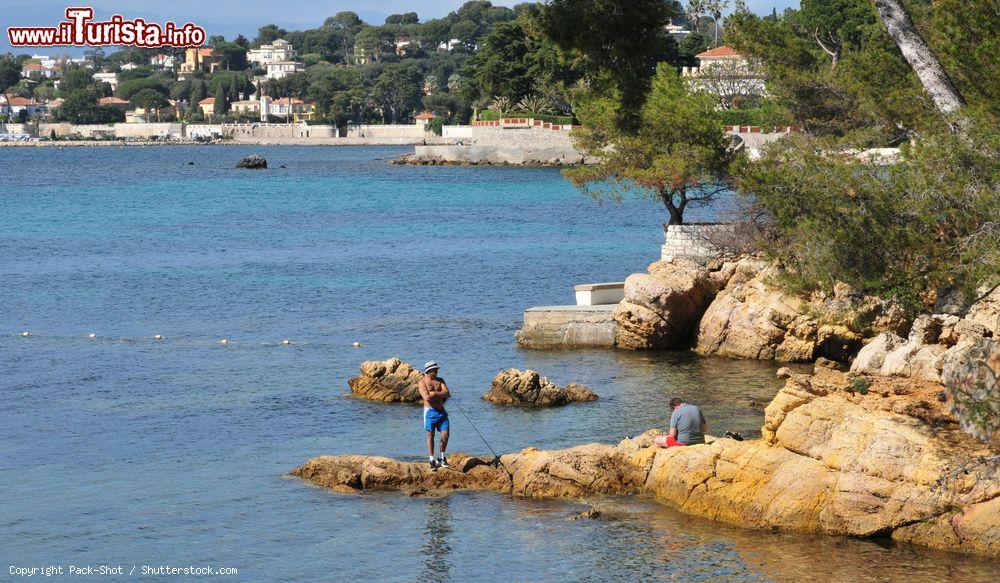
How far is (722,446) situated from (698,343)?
41.5ft

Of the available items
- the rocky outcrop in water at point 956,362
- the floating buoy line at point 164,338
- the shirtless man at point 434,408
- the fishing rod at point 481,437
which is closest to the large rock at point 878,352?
the rocky outcrop in water at point 956,362

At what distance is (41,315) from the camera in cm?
3709

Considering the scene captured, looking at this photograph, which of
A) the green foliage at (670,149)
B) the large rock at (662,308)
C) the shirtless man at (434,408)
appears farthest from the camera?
the green foliage at (670,149)

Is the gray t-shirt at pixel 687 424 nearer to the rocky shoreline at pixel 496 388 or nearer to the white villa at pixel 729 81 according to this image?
the rocky shoreline at pixel 496 388

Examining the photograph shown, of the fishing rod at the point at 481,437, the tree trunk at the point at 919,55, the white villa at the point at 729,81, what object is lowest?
the fishing rod at the point at 481,437

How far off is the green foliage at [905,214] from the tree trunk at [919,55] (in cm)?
48

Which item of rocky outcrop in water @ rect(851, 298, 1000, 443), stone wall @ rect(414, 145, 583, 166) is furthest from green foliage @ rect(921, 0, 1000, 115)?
stone wall @ rect(414, 145, 583, 166)

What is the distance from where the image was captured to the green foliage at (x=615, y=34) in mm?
19062

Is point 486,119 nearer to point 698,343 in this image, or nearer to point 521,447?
point 698,343

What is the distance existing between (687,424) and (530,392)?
649 cm

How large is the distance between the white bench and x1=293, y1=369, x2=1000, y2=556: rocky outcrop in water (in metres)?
13.2

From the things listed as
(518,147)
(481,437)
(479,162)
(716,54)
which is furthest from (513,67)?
(481,437)

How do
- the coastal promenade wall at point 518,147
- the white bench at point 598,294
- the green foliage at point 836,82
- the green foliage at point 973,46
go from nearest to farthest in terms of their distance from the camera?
1. the green foliage at point 973,46
2. the green foliage at point 836,82
3. the white bench at point 598,294
4. the coastal promenade wall at point 518,147

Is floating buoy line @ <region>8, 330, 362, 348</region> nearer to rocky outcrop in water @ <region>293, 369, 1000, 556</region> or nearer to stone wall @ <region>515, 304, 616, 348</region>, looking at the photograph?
stone wall @ <region>515, 304, 616, 348</region>
